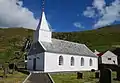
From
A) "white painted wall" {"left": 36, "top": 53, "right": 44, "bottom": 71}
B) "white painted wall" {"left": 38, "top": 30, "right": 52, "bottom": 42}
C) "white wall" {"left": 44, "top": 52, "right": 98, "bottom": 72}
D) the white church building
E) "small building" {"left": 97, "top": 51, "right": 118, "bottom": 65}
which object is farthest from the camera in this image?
"small building" {"left": 97, "top": 51, "right": 118, "bottom": 65}

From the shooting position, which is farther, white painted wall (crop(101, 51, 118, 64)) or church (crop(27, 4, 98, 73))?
white painted wall (crop(101, 51, 118, 64))

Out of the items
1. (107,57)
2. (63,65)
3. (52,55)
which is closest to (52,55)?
(52,55)

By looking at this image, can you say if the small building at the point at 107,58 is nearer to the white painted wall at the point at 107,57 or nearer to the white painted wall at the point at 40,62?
the white painted wall at the point at 107,57

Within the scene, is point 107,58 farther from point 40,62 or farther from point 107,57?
point 40,62

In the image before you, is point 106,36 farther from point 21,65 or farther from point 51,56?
point 51,56

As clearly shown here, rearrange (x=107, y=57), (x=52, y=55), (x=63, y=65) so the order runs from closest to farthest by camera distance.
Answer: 1. (x=52, y=55)
2. (x=63, y=65)
3. (x=107, y=57)

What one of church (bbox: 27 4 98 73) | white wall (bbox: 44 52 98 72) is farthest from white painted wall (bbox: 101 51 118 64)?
church (bbox: 27 4 98 73)

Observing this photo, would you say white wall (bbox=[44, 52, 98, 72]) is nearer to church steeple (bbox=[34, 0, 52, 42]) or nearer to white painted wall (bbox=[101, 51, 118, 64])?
church steeple (bbox=[34, 0, 52, 42])

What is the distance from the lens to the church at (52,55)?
43312mm

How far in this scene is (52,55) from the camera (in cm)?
4381

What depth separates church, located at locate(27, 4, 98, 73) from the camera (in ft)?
142

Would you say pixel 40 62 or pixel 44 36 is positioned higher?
pixel 44 36

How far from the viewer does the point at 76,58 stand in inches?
1951

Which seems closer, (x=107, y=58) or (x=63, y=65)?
(x=63, y=65)
